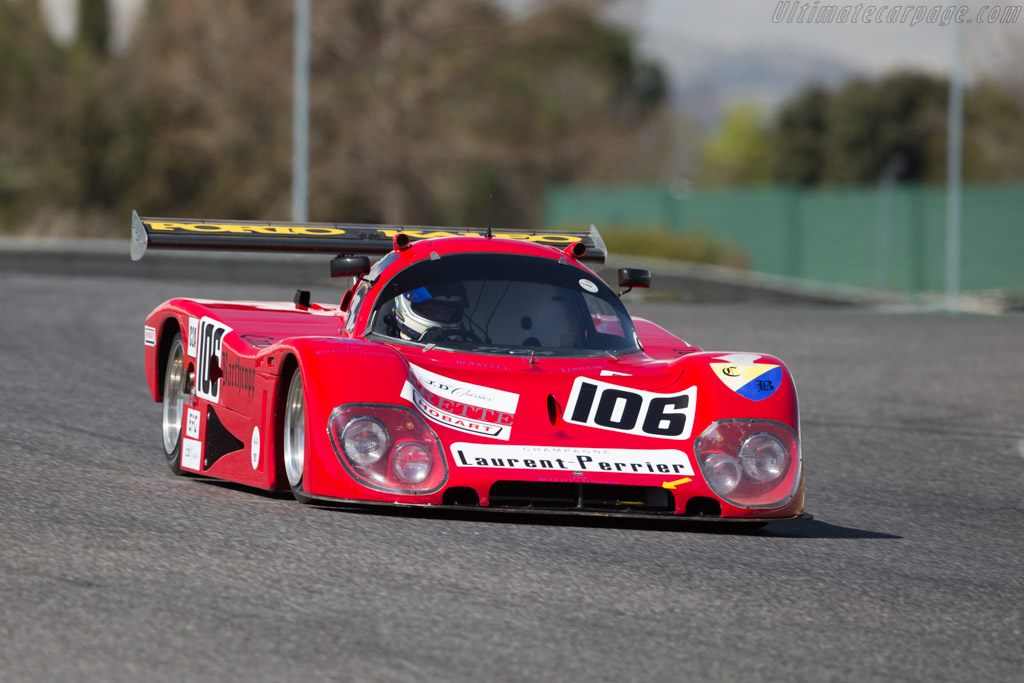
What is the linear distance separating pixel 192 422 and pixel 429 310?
1478 mm

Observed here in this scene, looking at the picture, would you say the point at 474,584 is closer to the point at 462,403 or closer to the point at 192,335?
the point at 462,403

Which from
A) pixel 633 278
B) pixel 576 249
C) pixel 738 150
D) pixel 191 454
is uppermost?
pixel 738 150

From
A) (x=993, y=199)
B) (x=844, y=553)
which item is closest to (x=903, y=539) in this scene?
(x=844, y=553)

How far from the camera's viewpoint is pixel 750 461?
6832 millimetres

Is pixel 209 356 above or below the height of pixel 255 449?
above

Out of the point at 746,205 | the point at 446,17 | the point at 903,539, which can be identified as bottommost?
the point at 903,539

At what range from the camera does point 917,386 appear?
14461 millimetres

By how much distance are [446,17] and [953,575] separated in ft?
114

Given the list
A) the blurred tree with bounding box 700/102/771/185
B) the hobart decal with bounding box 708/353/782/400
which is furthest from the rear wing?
the blurred tree with bounding box 700/102/771/185

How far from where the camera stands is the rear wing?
8.98m

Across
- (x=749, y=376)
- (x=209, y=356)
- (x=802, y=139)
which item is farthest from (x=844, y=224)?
(x=802, y=139)

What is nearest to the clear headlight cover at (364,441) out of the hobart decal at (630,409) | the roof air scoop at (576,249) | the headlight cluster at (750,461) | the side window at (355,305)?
the hobart decal at (630,409)

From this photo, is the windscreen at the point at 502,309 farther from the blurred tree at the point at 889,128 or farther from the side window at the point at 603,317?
the blurred tree at the point at 889,128

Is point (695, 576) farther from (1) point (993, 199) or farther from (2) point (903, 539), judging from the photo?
(1) point (993, 199)
